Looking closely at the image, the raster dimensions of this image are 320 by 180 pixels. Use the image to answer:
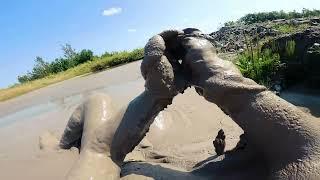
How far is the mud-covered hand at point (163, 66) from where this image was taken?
274 cm

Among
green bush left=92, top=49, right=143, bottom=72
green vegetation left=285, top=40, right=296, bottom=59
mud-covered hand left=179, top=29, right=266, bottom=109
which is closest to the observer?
mud-covered hand left=179, top=29, right=266, bottom=109

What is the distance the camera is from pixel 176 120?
4938 mm

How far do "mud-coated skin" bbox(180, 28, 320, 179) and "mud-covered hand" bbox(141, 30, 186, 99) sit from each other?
12 centimetres

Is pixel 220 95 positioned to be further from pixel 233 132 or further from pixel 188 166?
pixel 233 132

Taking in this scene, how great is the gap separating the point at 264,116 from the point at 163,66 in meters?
0.66

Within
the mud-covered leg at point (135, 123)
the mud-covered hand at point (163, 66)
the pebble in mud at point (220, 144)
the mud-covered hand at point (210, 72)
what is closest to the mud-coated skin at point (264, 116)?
the mud-covered hand at point (210, 72)

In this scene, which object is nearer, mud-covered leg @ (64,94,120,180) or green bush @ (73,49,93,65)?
mud-covered leg @ (64,94,120,180)

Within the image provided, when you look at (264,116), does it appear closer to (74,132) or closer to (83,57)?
(74,132)

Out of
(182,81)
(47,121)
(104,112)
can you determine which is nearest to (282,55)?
(47,121)

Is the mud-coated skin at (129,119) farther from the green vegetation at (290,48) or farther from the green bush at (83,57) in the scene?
the green bush at (83,57)

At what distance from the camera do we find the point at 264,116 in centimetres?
240

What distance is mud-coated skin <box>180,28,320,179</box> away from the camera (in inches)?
89.0

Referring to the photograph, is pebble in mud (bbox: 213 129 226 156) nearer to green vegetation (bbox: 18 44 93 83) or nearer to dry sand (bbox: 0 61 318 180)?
dry sand (bbox: 0 61 318 180)

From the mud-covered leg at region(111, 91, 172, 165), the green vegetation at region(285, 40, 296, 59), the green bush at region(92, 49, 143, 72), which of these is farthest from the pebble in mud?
the green bush at region(92, 49, 143, 72)
